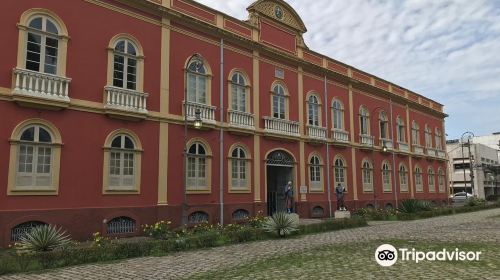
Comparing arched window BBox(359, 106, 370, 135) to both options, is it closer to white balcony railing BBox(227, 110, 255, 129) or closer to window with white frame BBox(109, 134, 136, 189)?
white balcony railing BBox(227, 110, 255, 129)

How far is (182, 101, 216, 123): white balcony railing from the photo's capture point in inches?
775

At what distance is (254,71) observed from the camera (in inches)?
918

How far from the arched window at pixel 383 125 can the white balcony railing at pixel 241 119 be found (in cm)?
1473

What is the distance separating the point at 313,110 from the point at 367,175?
23.9ft

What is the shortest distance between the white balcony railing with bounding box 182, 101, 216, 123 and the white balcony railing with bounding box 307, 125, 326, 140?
25.2ft

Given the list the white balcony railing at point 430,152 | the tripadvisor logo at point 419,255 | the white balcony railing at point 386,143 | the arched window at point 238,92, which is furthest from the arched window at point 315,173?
the white balcony railing at point 430,152

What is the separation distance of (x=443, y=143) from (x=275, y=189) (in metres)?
26.1

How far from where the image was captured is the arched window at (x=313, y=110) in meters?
26.8

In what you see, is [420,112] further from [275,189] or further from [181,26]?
Result: [181,26]

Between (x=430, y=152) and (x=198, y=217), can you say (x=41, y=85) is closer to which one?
(x=198, y=217)

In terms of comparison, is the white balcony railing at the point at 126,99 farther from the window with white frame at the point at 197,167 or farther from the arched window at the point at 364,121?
the arched window at the point at 364,121

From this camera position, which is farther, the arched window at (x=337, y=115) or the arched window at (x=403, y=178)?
the arched window at (x=403, y=178)

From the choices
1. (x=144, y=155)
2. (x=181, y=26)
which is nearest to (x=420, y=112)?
(x=181, y=26)

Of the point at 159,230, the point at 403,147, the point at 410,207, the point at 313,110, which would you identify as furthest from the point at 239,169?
the point at 403,147
